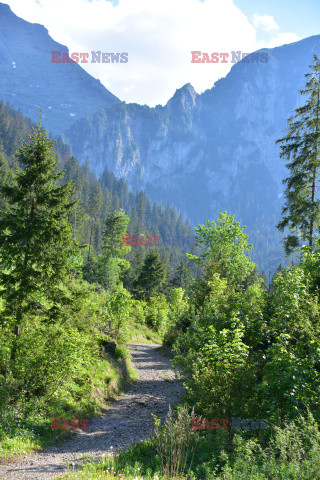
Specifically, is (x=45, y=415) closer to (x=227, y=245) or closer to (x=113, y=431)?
(x=113, y=431)

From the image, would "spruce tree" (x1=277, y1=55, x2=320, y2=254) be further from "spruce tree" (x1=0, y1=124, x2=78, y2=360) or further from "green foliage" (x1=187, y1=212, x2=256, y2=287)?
"green foliage" (x1=187, y1=212, x2=256, y2=287)

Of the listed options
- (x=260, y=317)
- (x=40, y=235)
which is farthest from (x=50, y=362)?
(x=260, y=317)

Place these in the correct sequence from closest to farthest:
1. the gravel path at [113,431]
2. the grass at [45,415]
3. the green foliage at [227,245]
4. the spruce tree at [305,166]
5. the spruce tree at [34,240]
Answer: the gravel path at [113,431] < the grass at [45,415] < the spruce tree at [34,240] < the spruce tree at [305,166] < the green foliage at [227,245]

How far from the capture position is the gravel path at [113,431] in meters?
6.88

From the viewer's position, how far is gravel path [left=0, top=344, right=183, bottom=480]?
6883 mm

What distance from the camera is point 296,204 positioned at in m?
15.6

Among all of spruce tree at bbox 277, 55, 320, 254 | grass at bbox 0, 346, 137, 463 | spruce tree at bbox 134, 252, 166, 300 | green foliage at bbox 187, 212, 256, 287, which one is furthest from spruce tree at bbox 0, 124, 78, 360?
spruce tree at bbox 134, 252, 166, 300

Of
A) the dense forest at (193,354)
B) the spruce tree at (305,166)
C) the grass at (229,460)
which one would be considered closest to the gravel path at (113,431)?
the dense forest at (193,354)

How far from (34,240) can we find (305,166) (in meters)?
13.3

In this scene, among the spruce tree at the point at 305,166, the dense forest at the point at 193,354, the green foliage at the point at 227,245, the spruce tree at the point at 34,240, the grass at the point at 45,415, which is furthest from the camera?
the green foliage at the point at 227,245

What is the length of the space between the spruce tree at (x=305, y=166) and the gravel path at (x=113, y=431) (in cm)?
981

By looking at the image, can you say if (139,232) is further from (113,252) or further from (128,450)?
(128,450)

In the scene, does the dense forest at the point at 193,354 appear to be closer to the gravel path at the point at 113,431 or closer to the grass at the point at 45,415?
the grass at the point at 45,415

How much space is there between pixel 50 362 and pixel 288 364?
6557 mm
